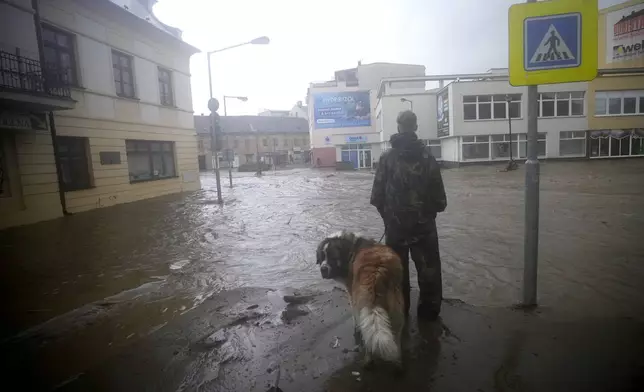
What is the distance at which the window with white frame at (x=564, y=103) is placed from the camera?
32.6 meters

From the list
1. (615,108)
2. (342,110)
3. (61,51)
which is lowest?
(615,108)

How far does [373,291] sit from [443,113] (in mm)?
36518

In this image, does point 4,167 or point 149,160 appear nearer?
point 4,167

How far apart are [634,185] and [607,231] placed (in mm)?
9501

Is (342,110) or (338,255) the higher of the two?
(342,110)

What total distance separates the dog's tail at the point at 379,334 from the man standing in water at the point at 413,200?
105 cm

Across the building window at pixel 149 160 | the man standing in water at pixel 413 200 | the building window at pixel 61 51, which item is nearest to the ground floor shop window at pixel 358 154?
the building window at pixel 149 160

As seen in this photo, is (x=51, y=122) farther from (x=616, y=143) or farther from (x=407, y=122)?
(x=616, y=143)

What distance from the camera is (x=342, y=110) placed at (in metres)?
50.3

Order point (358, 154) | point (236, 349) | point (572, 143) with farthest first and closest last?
1. point (358, 154)
2. point (572, 143)
3. point (236, 349)

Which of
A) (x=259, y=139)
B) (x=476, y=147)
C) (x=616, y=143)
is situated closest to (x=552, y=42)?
(x=476, y=147)

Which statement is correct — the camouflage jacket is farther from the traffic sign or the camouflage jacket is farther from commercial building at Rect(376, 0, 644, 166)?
commercial building at Rect(376, 0, 644, 166)

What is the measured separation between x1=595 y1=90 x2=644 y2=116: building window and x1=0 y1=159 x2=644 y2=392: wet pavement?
32474 mm

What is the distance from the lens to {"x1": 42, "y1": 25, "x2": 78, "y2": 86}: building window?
11750mm
